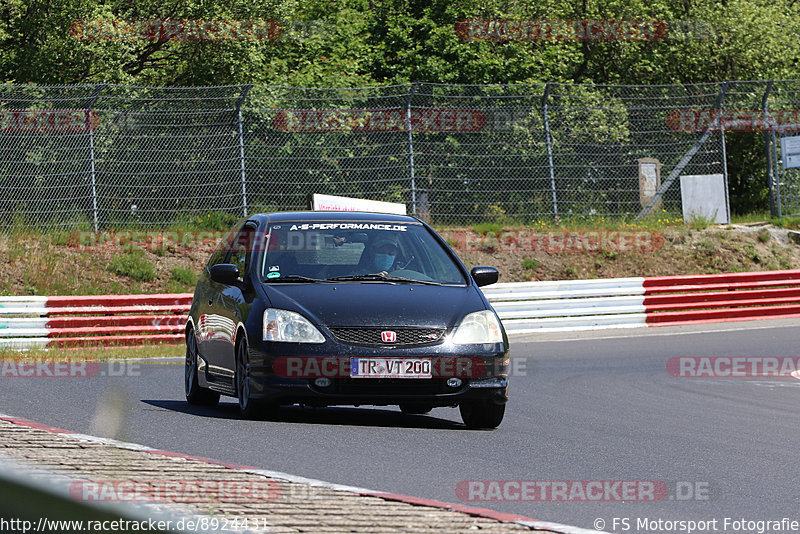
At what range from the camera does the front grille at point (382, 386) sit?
8.17 metres

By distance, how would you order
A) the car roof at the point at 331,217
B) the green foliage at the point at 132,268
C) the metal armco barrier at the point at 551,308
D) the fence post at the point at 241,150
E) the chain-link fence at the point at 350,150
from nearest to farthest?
1. the car roof at the point at 331,217
2. the metal armco barrier at the point at 551,308
3. the chain-link fence at the point at 350,150
4. the green foliage at the point at 132,268
5. the fence post at the point at 241,150

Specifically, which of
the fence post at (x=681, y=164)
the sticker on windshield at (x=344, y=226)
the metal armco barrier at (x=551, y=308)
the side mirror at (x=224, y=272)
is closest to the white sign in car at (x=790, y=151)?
the fence post at (x=681, y=164)

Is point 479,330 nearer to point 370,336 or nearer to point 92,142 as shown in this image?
point 370,336

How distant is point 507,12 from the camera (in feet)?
120

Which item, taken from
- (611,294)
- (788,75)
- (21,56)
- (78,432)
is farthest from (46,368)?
(788,75)

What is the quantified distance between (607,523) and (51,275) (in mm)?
17488

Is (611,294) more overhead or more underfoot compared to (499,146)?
more underfoot

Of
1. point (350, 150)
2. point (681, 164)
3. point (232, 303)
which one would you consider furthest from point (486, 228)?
point (232, 303)

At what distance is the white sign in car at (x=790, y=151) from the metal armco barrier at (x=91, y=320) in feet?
47.4

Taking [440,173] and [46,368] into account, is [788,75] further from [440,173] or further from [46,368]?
[46,368]

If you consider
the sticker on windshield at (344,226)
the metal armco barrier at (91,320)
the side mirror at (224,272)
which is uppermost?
the sticker on windshield at (344,226)

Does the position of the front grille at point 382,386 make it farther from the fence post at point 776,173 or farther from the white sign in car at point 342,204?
the fence post at point 776,173

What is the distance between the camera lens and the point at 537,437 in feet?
27.9

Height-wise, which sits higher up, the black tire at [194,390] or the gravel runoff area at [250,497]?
the gravel runoff area at [250,497]
